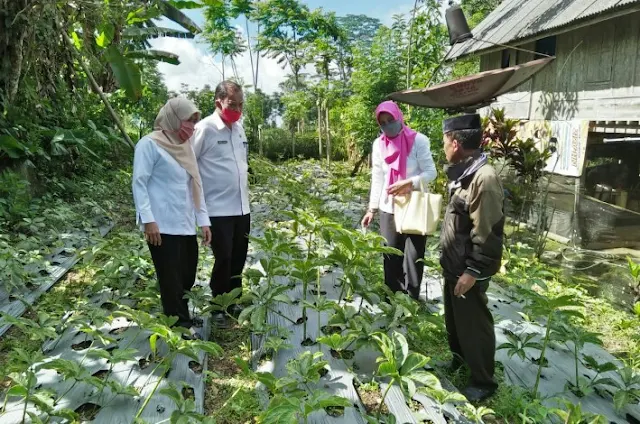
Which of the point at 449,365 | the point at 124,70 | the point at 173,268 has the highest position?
the point at 124,70

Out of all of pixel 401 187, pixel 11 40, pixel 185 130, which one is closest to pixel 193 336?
pixel 185 130

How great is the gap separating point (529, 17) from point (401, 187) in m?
7.56

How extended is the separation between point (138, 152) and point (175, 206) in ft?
1.22

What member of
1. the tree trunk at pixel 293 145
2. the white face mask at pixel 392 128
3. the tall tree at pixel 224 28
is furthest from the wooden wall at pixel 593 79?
the tall tree at pixel 224 28

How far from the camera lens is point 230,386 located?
2453 mm

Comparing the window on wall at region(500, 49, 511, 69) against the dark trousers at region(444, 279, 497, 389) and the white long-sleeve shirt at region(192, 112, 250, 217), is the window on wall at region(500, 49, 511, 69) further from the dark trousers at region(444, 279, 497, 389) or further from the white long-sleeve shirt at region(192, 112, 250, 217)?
the dark trousers at region(444, 279, 497, 389)

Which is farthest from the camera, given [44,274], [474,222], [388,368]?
[44,274]

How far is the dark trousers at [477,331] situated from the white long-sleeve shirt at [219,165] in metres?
1.50

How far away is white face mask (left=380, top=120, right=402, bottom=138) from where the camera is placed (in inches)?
127

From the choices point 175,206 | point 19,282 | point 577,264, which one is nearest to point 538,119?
point 577,264

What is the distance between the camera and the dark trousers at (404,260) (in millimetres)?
Answer: 3297

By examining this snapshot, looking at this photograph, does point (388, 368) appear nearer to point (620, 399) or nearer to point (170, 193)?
point (620, 399)

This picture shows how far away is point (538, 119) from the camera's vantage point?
354 inches

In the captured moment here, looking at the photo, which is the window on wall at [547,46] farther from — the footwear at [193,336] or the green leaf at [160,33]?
the footwear at [193,336]
